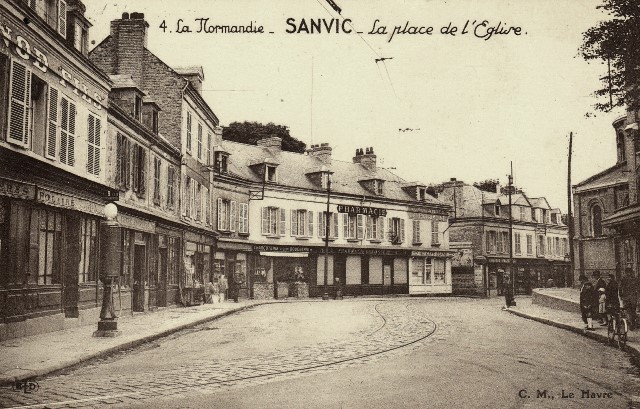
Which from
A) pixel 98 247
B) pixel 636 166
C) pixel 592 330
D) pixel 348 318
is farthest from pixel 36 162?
pixel 636 166

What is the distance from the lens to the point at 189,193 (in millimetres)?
24359

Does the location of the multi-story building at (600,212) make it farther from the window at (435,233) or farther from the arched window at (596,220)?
the window at (435,233)

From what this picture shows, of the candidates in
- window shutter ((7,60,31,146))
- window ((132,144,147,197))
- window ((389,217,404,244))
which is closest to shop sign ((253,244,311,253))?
window ((389,217,404,244))

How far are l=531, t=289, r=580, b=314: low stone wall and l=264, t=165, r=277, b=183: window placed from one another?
50.4ft

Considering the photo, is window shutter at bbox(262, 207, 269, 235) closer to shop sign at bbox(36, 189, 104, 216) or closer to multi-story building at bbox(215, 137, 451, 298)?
multi-story building at bbox(215, 137, 451, 298)

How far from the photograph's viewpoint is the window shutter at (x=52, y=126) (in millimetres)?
12500

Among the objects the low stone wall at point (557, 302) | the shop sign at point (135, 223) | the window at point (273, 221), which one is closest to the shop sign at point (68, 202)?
the shop sign at point (135, 223)

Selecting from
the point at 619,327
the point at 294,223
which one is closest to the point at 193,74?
the point at 294,223

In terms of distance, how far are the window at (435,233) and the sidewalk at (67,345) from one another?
28.6 metres

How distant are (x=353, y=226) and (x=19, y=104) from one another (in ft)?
94.3

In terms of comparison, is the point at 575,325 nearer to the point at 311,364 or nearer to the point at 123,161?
the point at 311,364

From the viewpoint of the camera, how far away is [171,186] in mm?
22109

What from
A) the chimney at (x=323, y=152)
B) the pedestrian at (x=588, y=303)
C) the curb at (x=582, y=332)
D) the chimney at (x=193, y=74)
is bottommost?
the curb at (x=582, y=332)

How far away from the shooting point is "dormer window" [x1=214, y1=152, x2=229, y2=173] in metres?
30.6
